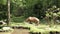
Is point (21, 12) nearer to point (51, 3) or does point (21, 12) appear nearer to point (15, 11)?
point (15, 11)

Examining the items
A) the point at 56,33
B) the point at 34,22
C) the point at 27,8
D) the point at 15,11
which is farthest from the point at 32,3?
the point at 56,33

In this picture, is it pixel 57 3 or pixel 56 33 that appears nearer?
pixel 56 33

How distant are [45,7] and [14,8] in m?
4.14

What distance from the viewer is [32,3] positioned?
25844mm

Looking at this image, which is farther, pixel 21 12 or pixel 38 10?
pixel 21 12

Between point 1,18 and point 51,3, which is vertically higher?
point 51,3

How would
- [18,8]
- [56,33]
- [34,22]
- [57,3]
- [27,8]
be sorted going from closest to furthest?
[56,33] → [34,22] → [57,3] → [27,8] → [18,8]

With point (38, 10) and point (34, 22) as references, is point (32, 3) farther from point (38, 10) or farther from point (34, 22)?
point (34, 22)

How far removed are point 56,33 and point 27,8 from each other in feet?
48.0

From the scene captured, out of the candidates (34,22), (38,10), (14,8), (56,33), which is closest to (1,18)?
(14,8)

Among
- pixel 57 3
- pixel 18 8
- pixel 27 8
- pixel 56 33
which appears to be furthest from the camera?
pixel 18 8

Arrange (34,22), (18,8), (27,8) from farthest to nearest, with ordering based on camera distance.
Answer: (18,8), (27,8), (34,22)

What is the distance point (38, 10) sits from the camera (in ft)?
84.0

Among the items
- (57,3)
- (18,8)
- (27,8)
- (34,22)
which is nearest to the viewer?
(34,22)
